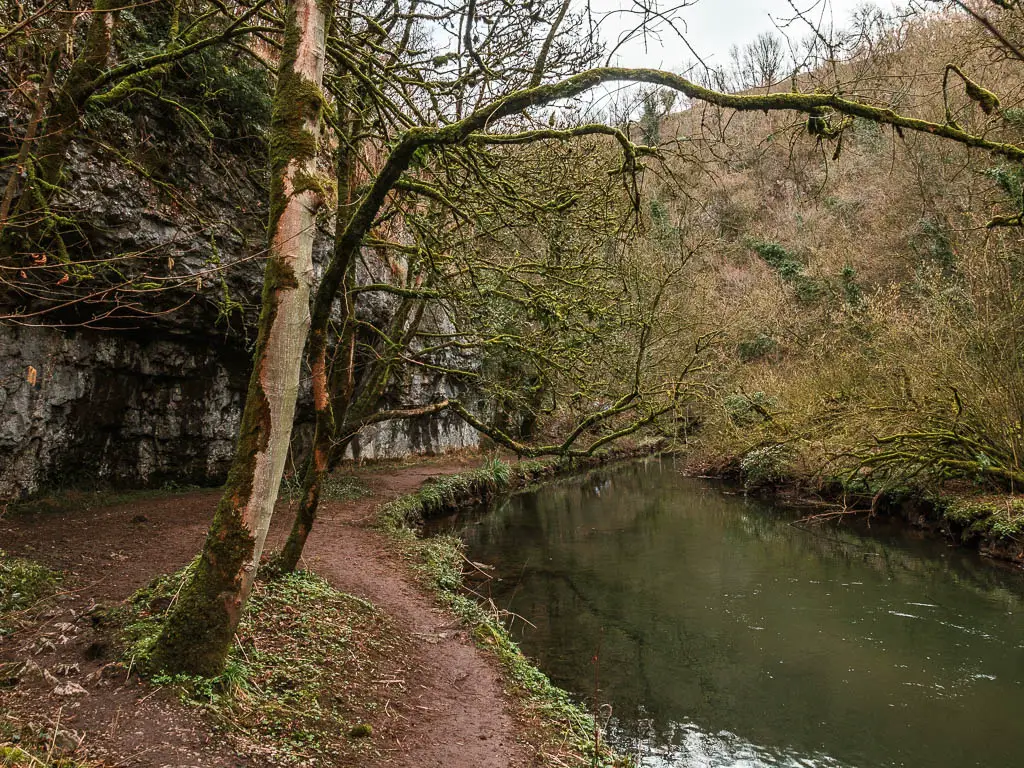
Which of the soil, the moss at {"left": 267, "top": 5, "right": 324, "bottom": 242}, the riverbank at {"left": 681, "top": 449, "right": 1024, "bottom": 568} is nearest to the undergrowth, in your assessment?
the soil

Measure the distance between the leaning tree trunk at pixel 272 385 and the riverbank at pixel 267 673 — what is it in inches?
15.0

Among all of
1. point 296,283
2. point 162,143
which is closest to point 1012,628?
point 296,283

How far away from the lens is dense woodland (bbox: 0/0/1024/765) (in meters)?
4.01

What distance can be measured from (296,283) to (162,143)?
8603 millimetres

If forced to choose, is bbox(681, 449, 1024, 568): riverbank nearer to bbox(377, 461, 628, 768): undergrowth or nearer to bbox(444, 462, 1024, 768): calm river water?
bbox(444, 462, 1024, 768): calm river water

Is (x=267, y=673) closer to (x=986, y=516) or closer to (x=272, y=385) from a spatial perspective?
(x=272, y=385)

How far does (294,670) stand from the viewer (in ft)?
16.0

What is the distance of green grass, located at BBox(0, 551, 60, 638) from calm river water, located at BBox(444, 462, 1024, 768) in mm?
5053

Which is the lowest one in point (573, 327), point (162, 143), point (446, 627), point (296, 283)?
point (446, 627)

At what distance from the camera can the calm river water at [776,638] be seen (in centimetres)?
616

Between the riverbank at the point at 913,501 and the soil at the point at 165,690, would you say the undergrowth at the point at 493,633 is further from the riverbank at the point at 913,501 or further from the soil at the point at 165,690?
the riverbank at the point at 913,501

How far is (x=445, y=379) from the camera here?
22.0 metres

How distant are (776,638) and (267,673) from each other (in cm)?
673

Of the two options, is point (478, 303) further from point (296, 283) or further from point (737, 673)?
point (737, 673)
